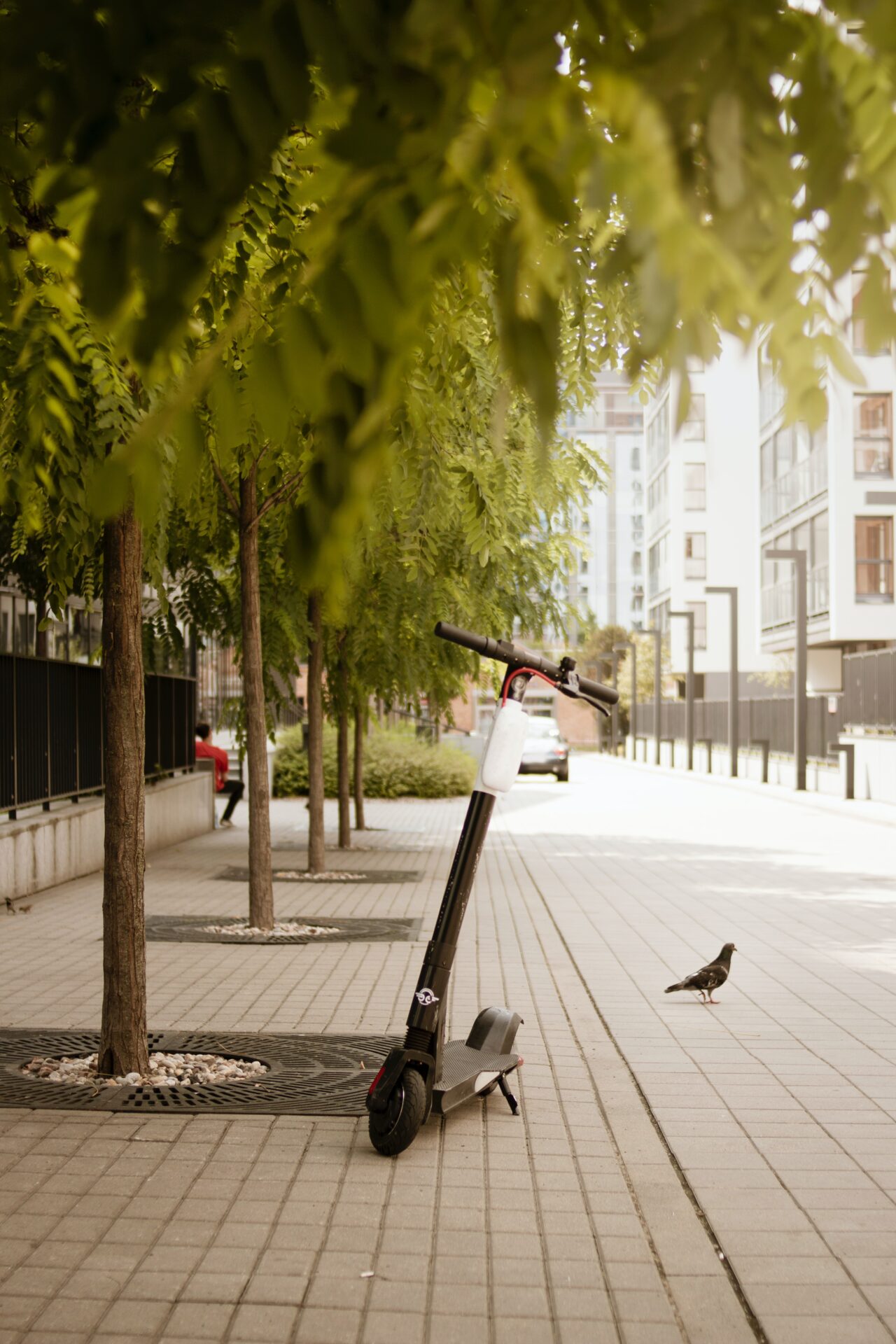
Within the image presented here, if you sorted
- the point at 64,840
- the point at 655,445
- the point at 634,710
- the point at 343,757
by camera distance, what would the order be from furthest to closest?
the point at 655,445, the point at 634,710, the point at 343,757, the point at 64,840

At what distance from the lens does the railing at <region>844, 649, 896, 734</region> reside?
32.4 metres

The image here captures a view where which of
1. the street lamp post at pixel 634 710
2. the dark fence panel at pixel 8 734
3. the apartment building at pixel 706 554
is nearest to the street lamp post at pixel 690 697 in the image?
the apartment building at pixel 706 554

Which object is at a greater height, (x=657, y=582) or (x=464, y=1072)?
(x=657, y=582)

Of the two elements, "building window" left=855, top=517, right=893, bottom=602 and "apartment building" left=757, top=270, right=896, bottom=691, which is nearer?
"apartment building" left=757, top=270, right=896, bottom=691

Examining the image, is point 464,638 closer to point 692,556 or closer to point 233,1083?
point 233,1083

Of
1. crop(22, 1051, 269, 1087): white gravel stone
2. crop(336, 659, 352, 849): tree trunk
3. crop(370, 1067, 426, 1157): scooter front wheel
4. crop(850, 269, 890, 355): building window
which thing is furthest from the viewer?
crop(336, 659, 352, 849): tree trunk

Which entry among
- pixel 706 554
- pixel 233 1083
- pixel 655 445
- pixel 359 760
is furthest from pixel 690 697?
pixel 233 1083

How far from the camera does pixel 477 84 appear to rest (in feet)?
7.07

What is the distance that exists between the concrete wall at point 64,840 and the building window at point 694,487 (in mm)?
62267

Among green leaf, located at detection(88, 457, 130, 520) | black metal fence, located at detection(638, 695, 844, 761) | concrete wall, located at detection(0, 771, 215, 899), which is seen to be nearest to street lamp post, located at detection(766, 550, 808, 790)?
black metal fence, located at detection(638, 695, 844, 761)

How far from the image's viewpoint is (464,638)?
5.61 m

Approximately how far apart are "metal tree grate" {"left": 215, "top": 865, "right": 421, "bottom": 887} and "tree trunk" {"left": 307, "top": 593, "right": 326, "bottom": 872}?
0.20 m

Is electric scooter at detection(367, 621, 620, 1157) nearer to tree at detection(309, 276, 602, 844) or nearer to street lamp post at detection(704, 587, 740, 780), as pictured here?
tree at detection(309, 276, 602, 844)

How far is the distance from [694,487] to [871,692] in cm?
4799
